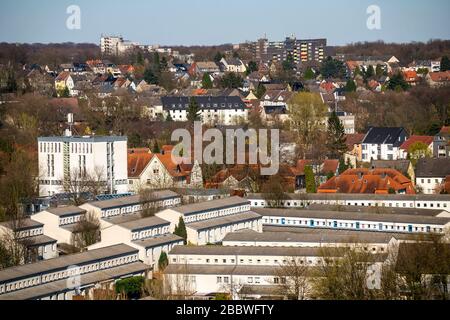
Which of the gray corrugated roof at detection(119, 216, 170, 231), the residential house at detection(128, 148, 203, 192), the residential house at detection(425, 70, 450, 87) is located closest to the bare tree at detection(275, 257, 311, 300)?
the gray corrugated roof at detection(119, 216, 170, 231)

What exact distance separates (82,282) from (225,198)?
15.9 feet

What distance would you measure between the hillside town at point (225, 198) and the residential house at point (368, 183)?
0.10ft

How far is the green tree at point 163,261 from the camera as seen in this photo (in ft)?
42.7

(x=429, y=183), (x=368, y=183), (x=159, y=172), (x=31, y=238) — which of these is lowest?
(x=31, y=238)

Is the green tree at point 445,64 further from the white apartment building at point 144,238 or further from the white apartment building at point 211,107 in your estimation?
the white apartment building at point 144,238

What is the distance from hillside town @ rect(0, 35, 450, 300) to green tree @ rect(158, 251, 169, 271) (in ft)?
0.06

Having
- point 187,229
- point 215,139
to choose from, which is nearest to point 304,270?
point 187,229

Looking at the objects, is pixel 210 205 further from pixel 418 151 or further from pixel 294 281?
pixel 418 151

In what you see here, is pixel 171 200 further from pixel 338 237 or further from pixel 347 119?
pixel 347 119

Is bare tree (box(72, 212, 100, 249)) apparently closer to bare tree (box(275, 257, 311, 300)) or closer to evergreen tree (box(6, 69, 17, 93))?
bare tree (box(275, 257, 311, 300))

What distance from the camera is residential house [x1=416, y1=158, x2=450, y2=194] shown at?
746 inches

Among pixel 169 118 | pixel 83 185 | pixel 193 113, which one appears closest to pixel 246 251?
pixel 83 185

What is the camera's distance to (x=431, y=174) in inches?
751

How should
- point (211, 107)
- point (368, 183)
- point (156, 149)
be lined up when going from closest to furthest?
point (368, 183), point (156, 149), point (211, 107)
